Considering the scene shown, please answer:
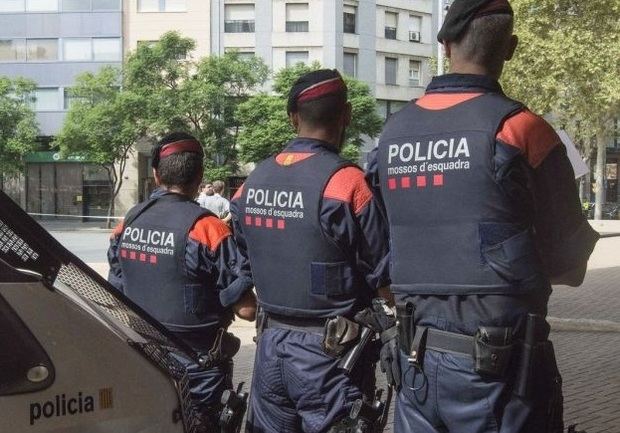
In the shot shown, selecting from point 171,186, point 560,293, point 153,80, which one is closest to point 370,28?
point 153,80

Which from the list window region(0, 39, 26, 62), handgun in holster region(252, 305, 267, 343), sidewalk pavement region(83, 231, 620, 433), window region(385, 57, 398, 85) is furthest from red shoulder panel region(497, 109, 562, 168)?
window region(0, 39, 26, 62)

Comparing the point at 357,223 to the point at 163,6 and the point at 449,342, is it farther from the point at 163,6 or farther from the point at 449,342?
the point at 163,6

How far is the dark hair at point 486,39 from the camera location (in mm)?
2750

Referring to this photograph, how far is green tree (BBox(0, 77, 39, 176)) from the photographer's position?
4150cm

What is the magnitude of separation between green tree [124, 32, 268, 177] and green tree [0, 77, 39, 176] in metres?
5.81

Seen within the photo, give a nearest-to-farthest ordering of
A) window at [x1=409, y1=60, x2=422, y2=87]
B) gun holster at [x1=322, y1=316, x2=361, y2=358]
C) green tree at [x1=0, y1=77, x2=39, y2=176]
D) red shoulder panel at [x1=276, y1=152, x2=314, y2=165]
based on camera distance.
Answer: gun holster at [x1=322, y1=316, x2=361, y2=358]
red shoulder panel at [x1=276, y1=152, x2=314, y2=165]
green tree at [x1=0, y1=77, x2=39, y2=176]
window at [x1=409, y1=60, x2=422, y2=87]

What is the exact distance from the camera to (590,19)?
30172mm

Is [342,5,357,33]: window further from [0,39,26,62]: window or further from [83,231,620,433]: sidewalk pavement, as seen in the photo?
[83,231,620,433]: sidewalk pavement

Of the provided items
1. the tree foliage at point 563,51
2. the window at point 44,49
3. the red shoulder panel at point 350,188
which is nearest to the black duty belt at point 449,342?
the red shoulder panel at point 350,188

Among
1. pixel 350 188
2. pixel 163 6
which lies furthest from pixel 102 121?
pixel 350 188

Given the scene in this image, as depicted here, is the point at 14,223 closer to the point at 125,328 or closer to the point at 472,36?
the point at 125,328

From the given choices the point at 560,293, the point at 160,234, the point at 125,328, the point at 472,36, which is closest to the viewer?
the point at 125,328

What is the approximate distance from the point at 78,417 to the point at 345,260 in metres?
1.54

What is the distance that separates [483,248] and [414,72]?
152 ft
